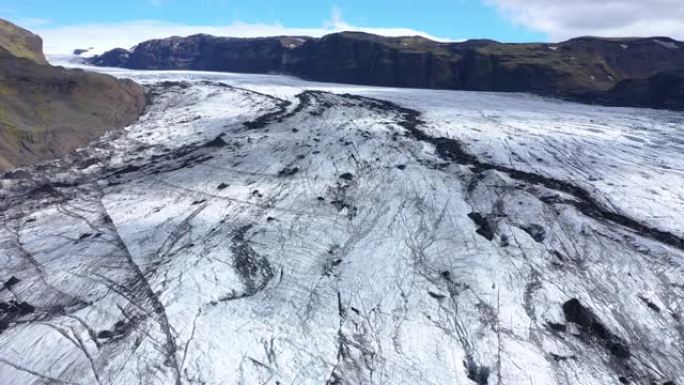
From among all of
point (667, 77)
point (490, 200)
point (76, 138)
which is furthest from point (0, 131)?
point (667, 77)

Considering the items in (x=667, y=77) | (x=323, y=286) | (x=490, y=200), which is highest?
(x=667, y=77)

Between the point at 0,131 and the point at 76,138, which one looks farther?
the point at 76,138

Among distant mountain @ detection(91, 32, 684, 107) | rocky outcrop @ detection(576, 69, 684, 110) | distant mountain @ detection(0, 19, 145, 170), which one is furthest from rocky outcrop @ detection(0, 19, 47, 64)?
rocky outcrop @ detection(576, 69, 684, 110)

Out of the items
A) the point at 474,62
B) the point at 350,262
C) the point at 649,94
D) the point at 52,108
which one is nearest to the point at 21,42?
the point at 52,108

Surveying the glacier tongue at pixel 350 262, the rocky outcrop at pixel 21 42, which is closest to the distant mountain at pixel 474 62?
the glacier tongue at pixel 350 262

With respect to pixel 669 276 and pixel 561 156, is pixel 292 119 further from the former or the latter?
pixel 669 276

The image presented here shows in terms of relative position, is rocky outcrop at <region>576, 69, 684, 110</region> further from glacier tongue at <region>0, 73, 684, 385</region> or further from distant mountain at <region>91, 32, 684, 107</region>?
glacier tongue at <region>0, 73, 684, 385</region>

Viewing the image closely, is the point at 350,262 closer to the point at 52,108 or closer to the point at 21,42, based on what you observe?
the point at 52,108
